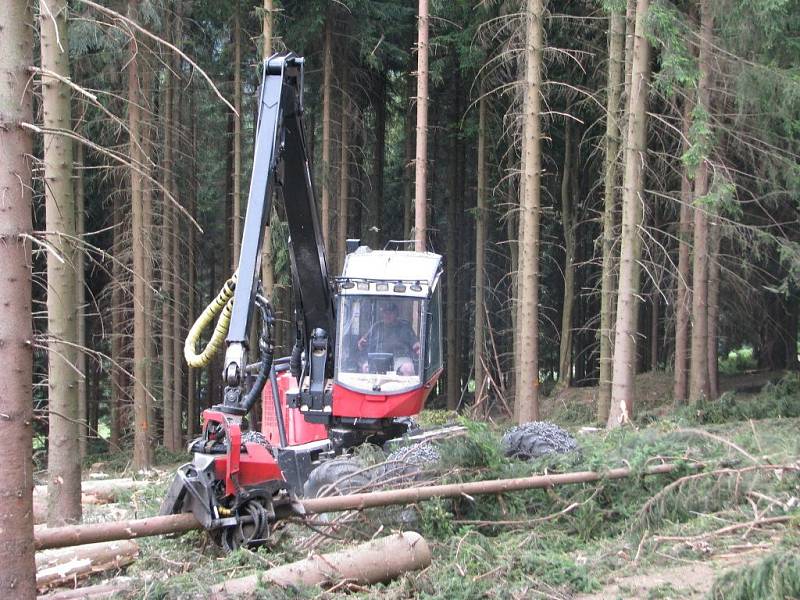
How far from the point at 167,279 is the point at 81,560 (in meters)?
A: 15.6

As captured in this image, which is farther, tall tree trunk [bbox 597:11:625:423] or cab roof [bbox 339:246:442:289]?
tall tree trunk [bbox 597:11:625:423]

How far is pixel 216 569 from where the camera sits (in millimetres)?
5977

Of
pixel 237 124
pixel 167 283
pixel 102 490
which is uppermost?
pixel 237 124

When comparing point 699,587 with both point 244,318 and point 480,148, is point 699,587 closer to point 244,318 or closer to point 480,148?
point 244,318

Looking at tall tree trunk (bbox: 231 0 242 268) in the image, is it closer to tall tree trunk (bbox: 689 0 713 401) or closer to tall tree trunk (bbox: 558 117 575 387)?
tall tree trunk (bbox: 558 117 575 387)

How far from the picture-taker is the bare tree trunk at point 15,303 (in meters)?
4.65

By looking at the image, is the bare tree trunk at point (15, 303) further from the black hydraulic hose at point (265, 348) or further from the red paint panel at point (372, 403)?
the red paint panel at point (372, 403)

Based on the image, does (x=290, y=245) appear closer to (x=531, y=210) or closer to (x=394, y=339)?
(x=394, y=339)

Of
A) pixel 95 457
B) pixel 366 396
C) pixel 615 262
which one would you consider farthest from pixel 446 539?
pixel 95 457

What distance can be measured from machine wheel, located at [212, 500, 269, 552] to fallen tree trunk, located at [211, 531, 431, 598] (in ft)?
1.12

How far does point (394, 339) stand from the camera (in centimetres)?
1076

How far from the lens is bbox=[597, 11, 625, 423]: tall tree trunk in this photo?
649 inches

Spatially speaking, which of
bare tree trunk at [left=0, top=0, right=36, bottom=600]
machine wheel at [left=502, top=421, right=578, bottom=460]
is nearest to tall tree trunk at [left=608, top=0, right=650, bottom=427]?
machine wheel at [left=502, top=421, right=578, bottom=460]

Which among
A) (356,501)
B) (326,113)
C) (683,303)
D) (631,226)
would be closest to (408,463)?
(356,501)
